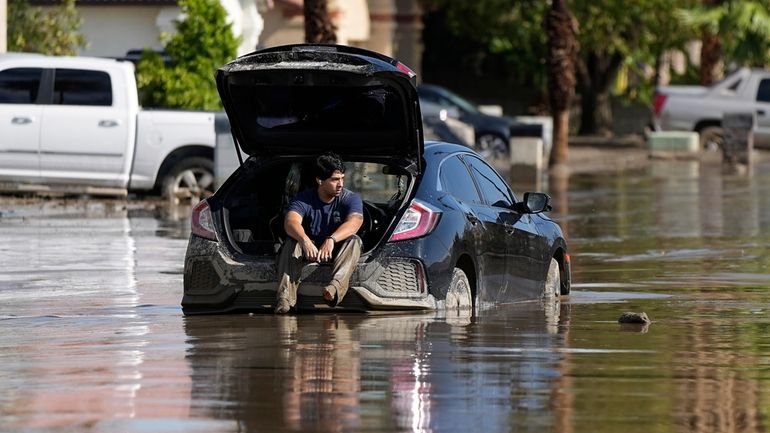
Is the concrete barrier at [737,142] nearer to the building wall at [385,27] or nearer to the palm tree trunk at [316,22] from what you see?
the building wall at [385,27]

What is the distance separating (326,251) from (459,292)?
1.05m

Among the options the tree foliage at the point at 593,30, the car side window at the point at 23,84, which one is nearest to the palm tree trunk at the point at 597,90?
the tree foliage at the point at 593,30

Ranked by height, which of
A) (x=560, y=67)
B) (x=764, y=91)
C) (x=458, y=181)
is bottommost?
(x=764, y=91)

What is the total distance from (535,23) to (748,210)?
24561mm

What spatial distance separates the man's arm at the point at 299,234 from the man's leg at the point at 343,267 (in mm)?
151

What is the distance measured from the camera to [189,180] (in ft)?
88.6

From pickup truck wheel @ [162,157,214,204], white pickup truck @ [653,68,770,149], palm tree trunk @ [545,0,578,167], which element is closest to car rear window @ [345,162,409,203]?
pickup truck wheel @ [162,157,214,204]

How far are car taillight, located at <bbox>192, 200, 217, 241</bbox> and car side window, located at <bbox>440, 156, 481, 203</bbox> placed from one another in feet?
4.97

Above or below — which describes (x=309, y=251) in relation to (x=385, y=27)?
above

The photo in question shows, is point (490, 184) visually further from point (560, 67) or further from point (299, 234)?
point (560, 67)

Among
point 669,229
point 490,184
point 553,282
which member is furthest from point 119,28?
point 490,184

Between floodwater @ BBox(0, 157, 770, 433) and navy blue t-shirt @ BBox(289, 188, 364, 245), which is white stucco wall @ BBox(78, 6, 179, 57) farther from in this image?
navy blue t-shirt @ BBox(289, 188, 364, 245)

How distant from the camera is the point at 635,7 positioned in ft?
165

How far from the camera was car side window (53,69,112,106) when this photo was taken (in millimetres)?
25922
